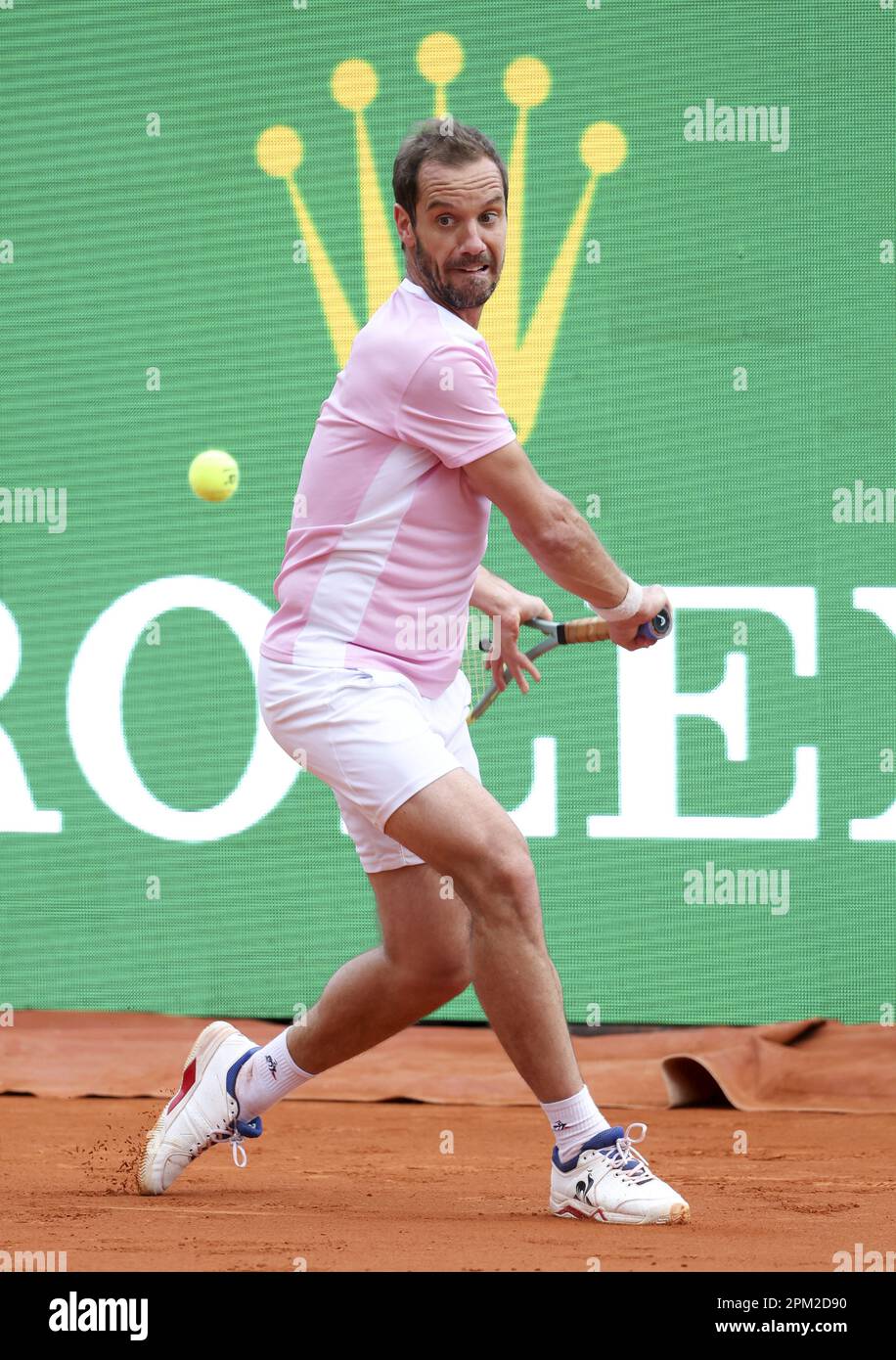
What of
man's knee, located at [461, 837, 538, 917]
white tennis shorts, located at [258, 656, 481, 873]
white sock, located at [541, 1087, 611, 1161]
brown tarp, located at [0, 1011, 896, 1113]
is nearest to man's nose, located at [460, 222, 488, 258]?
white tennis shorts, located at [258, 656, 481, 873]

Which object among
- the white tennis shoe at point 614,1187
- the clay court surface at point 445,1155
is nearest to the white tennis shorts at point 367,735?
the white tennis shoe at point 614,1187

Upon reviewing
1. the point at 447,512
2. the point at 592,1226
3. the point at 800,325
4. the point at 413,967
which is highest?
the point at 800,325

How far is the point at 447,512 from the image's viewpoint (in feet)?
11.5

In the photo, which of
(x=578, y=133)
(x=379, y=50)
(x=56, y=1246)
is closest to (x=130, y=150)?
(x=379, y=50)

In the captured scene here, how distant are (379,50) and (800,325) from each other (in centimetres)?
161

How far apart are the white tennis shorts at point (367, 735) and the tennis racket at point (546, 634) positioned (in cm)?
28

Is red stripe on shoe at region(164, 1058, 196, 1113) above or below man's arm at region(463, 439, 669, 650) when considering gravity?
below

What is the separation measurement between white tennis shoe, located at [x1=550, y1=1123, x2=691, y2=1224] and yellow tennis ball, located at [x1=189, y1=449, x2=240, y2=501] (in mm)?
2750

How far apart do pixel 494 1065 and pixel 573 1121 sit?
2463 mm

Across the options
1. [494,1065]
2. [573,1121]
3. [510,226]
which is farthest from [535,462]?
[573,1121]

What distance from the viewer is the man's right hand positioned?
3.51 metres

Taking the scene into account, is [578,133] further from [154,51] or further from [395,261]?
[154,51]

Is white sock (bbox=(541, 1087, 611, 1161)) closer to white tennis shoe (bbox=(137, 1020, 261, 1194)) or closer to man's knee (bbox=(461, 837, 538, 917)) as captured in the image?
man's knee (bbox=(461, 837, 538, 917))

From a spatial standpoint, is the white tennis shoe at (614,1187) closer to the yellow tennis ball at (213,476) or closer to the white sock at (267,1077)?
→ the white sock at (267,1077)
